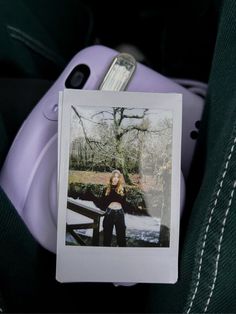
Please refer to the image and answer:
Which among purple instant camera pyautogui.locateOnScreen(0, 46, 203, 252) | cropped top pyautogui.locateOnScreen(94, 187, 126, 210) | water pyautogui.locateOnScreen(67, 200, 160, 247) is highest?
purple instant camera pyautogui.locateOnScreen(0, 46, 203, 252)

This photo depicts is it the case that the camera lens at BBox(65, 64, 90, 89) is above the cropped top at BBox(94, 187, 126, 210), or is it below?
above

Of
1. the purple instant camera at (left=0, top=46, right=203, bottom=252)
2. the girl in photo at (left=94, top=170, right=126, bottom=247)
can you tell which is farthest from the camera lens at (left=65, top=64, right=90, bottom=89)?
the girl in photo at (left=94, top=170, right=126, bottom=247)

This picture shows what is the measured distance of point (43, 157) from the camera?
72cm

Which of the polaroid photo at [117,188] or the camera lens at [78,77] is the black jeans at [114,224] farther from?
the camera lens at [78,77]

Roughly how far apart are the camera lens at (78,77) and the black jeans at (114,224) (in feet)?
0.64

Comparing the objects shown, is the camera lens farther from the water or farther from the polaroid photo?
the water

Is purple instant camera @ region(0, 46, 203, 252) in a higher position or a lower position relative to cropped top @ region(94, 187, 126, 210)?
higher

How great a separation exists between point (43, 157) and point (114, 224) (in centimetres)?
14

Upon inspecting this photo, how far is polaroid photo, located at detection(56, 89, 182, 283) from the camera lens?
2.20 ft

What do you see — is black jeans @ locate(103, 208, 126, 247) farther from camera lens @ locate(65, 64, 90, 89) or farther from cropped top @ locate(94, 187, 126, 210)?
camera lens @ locate(65, 64, 90, 89)

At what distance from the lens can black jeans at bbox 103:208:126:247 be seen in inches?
26.3

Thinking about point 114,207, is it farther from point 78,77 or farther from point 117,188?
point 78,77

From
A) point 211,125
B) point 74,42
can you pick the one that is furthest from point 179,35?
point 211,125

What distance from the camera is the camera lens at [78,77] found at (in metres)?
0.74
